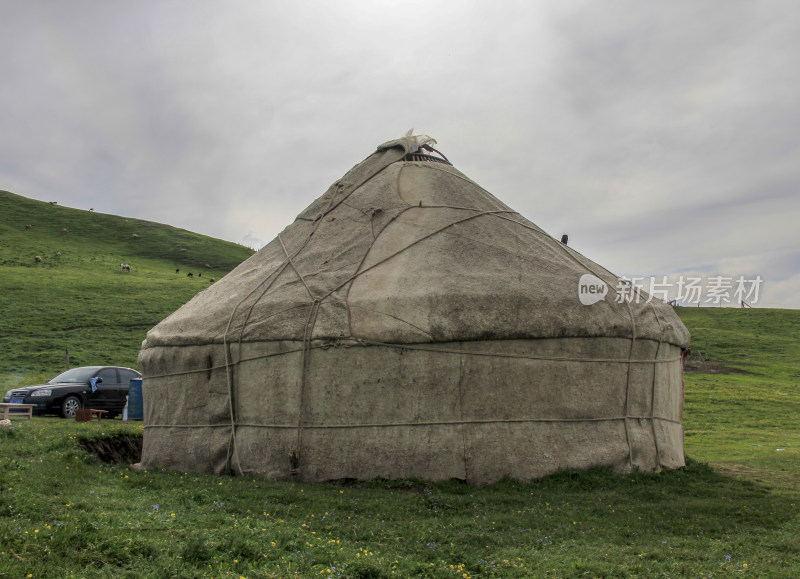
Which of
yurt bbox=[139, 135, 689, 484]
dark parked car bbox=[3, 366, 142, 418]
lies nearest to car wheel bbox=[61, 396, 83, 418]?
dark parked car bbox=[3, 366, 142, 418]

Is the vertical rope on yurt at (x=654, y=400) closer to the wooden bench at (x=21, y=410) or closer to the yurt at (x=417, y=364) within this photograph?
the yurt at (x=417, y=364)

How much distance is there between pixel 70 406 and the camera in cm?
1346

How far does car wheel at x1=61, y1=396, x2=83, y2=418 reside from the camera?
13312 millimetres

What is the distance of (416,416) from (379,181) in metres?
3.66

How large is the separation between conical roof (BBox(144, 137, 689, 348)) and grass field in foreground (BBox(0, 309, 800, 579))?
1.52 m

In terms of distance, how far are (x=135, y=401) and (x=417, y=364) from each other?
7.40 meters

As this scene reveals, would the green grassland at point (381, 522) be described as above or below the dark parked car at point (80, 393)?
above

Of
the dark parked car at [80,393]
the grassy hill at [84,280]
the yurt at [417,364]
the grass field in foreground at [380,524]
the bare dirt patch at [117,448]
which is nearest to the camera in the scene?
the grass field in foreground at [380,524]

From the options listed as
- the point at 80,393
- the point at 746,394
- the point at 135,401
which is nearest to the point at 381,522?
the point at 135,401

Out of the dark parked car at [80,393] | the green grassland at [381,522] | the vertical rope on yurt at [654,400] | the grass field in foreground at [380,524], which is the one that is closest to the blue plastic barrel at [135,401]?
the dark parked car at [80,393]

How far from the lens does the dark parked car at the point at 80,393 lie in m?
13.1

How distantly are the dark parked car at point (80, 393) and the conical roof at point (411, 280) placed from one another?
6156 millimetres

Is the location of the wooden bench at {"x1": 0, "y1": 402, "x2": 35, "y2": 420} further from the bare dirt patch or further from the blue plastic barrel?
the bare dirt patch

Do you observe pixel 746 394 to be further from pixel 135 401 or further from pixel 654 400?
pixel 135 401
